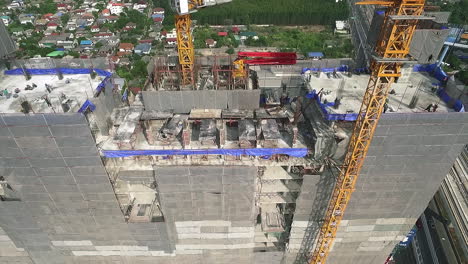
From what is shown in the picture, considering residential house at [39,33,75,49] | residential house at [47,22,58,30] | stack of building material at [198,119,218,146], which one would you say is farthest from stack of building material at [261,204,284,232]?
residential house at [47,22,58,30]

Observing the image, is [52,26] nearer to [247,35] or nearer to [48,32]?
[48,32]

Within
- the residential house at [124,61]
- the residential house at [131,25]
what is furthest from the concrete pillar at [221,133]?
the residential house at [131,25]

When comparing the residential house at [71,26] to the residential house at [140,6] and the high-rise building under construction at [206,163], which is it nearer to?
the residential house at [140,6]

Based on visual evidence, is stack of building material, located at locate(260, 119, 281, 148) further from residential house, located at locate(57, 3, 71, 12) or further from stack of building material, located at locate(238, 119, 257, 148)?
residential house, located at locate(57, 3, 71, 12)

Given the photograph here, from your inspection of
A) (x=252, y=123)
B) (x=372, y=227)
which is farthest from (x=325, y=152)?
(x=372, y=227)

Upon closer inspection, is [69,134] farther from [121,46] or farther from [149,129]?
[121,46]

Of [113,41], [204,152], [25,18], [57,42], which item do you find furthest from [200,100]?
[25,18]
